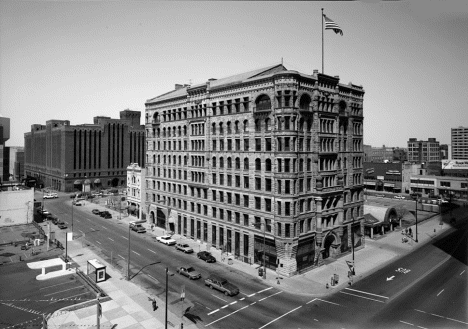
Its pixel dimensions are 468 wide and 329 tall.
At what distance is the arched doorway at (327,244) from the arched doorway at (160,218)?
1454 inches

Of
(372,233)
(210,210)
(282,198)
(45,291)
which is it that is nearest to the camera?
(45,291)

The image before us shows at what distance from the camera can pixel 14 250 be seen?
Result: 58.5 m

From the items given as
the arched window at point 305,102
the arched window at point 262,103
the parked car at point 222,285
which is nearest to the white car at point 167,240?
the parked car at point 222,285

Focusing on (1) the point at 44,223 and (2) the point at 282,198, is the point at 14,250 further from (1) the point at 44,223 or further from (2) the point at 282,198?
(2) the point at 282,198

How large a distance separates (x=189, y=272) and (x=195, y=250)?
41.6ft

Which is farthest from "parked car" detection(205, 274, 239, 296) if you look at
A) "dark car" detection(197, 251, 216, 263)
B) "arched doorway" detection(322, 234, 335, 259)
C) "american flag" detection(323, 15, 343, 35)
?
"american flag" detection(323, 15, 343, 35)

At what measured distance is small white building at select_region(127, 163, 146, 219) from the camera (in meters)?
83.1

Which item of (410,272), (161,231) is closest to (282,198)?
(410,272)

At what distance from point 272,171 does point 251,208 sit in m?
7.49

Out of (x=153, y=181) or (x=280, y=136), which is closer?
(x=280, y=136)

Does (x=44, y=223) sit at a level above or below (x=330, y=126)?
below

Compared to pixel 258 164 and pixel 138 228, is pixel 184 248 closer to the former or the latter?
pixel 138 228

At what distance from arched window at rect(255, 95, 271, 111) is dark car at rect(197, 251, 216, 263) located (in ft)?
82.0

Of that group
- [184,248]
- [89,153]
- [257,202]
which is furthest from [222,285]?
[89,153]
